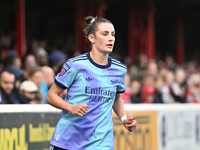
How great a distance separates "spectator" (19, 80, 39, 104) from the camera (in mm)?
5824

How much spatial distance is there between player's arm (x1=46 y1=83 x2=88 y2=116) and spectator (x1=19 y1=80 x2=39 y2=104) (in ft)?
8.24

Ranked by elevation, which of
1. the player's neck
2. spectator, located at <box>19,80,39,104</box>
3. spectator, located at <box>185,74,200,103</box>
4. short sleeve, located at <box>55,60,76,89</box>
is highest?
the player's neck

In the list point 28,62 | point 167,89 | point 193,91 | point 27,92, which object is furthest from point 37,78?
point 193,91

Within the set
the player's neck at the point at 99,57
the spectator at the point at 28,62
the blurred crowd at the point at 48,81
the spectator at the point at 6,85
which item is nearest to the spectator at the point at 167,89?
the blurred crowd at the point at 48,81

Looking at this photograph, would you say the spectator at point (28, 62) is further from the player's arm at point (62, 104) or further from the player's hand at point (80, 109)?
the player's hand at point (80, 109)

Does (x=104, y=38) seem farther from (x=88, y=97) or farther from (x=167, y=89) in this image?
(x=167, y=89)

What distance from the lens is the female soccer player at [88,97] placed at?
11.1 ft

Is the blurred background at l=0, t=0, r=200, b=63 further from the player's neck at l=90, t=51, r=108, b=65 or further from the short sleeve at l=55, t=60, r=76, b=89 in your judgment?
the short sleeve at l=55, t=60, r=76, b=89

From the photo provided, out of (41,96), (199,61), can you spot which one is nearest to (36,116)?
(41,96)

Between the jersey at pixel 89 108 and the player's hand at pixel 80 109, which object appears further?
the jersey at pixel 89 108

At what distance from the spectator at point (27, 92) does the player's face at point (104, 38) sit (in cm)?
256

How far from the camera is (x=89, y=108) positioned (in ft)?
11.1

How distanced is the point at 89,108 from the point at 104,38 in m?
0.62

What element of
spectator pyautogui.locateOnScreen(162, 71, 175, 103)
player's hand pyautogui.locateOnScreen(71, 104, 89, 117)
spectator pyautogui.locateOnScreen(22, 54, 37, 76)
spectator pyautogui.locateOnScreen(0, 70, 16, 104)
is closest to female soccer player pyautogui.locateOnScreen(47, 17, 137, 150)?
player's hand pyautogui.locateOnScreen(71, 104, 89, 117)
